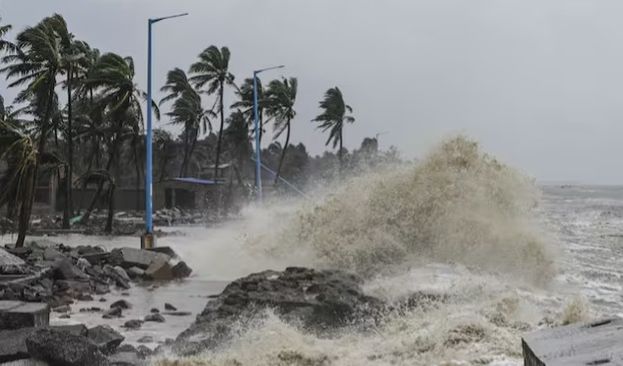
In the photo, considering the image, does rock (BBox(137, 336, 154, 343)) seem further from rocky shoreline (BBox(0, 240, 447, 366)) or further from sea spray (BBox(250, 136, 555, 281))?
sea spray (BBox(250, 136, 555, 281))

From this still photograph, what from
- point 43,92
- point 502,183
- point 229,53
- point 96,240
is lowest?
point 96,240

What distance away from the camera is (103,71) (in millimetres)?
30031

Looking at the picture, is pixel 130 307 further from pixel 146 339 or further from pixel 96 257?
pixel 96 257

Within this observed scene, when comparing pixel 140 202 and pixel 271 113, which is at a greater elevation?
pixel 271 113

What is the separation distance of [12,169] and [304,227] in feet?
22.9

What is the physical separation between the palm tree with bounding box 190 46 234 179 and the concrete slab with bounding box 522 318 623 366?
149 feet

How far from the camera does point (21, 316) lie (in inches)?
293

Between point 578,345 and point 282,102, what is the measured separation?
163 feet

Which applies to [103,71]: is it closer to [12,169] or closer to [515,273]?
[12,169]

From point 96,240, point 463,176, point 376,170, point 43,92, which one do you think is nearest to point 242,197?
point 43,92

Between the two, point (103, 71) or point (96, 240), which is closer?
point (96, 240)

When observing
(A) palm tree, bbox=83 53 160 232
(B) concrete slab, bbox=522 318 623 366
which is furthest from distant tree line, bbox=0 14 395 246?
(B) concrete slab, bbox=522 318 623 366

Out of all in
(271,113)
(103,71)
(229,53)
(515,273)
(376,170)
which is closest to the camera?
(515,273)

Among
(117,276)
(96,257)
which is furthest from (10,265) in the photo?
(96,257)
